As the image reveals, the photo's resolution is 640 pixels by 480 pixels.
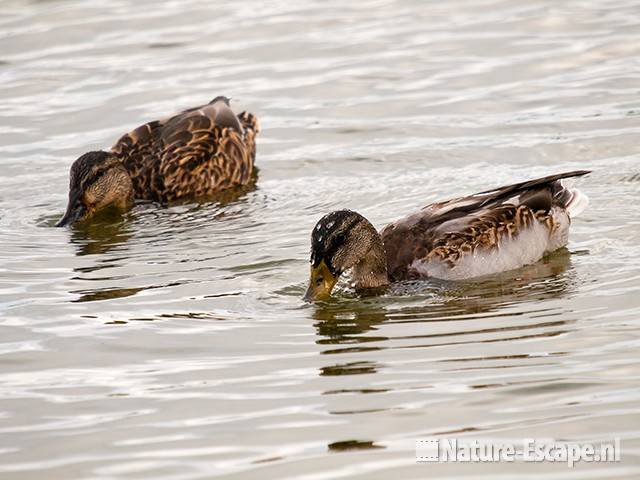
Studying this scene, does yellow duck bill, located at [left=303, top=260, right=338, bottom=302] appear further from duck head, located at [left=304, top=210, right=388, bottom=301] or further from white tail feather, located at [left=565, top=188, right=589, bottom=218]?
white tail feather, located at [left=565, top=188, right=589, bottom=218]

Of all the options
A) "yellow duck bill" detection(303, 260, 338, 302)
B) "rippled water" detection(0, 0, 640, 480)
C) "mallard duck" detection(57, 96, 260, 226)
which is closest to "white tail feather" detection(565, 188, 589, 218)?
"rippled water" detection(0, 0, 640, 480)

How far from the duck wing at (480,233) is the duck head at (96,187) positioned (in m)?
3.44

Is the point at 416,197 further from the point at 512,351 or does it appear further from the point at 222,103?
the point at 512,351

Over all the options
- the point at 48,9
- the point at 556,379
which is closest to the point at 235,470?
the point at 556,379

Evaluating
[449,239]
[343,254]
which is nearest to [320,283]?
[343,254]

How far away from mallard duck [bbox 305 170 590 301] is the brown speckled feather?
3.64 metres

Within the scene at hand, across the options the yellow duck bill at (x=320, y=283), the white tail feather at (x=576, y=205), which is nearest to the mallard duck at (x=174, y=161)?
the yellow duck bill at (x=320, y=283)

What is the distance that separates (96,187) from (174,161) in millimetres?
1108

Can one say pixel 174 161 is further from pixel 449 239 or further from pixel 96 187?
pixel 449 239

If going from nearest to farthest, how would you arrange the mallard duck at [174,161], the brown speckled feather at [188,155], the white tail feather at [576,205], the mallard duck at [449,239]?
the mallard duck at [449,239] < the white tail feather at [576,205] < the mallard duck at [174,161] < the brown speckled feather at [188,155]

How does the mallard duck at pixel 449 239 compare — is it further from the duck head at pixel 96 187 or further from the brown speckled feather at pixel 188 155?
the brown speckled feather at pixel 188 155

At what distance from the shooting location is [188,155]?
548 inches

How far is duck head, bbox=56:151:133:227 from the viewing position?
12898mm

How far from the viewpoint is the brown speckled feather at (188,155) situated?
1371 centimetres
